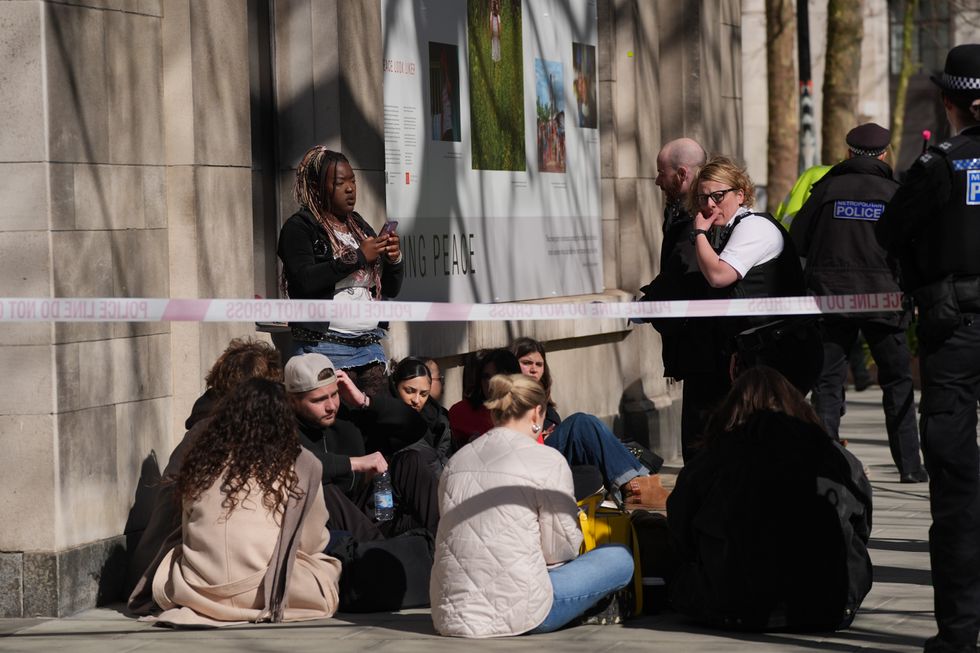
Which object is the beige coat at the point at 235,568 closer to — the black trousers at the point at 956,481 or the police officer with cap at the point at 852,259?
the black trousers at the point at 956,481

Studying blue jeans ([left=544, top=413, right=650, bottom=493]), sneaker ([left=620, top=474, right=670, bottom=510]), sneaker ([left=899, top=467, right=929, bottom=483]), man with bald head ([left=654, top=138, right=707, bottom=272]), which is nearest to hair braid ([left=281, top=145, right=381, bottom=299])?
man with bald head ([left=654, top=138, right=707, bottom=272])

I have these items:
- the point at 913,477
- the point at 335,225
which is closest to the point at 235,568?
the point at 335,225

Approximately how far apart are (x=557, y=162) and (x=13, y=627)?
20.3 feet

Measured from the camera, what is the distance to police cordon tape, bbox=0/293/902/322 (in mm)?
6254

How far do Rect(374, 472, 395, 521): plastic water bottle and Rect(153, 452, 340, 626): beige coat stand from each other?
26.5 inches

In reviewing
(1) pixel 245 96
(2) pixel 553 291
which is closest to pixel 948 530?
(1) pixel 245 96

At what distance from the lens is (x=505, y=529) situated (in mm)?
6285

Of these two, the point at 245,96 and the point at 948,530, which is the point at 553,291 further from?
the point at 948,530

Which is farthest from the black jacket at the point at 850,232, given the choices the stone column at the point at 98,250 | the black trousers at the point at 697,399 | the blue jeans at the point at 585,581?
the blue jeans at the point at 585,581

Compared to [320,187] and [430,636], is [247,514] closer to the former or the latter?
[430,636]

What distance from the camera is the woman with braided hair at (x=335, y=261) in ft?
25.5

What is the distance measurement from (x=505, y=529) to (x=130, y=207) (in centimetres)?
237

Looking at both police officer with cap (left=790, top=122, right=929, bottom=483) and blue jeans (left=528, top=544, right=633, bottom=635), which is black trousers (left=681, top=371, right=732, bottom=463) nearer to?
blue jeans (left=528, top=544, right=633, bottom=635)

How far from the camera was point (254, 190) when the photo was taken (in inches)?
359
